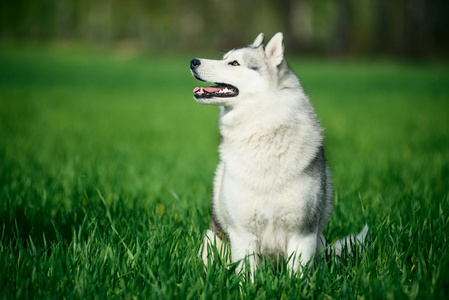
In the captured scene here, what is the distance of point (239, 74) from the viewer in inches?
125

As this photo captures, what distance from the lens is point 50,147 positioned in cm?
742

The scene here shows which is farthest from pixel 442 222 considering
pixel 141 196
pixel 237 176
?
pixel 141 196

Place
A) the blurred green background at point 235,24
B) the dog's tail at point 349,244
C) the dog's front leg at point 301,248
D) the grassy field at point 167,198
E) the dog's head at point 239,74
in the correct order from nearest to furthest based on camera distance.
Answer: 1. the grassy field at point 167,198
2. the dog's front leg at point 301,248
3. the dog's tail at point 349,244
4. the dog's head at point 239,74
5. the blurred green background at point 235,24

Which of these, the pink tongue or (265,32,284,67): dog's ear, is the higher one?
(265,32,284,67): dog's ear

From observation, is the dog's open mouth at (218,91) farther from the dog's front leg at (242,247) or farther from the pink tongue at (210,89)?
the dog's front leg at (242,247)

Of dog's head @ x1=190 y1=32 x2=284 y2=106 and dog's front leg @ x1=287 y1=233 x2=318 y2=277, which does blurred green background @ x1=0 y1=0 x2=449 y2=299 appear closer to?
dog's front leg @ x1=287 y1=233 x2=318 y2=277

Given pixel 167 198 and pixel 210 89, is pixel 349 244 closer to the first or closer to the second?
pixel 210 89

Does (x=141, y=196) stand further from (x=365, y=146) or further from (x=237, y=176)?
(x=365, y=146)

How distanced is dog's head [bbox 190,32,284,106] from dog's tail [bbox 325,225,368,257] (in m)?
1.15

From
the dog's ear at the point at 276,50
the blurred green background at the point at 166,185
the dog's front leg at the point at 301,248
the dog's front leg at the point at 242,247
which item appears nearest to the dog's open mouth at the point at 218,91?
the dog's ear at the point at 276,50

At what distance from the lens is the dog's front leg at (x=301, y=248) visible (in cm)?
282

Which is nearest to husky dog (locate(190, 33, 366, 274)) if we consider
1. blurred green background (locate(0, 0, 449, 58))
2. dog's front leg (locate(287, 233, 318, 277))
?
dog's front leg (locate(287, 233, 318, 277))

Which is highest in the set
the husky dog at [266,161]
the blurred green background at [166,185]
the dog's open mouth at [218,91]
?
the dog's open mouth at [218,91]

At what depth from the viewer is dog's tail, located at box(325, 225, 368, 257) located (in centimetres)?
302
